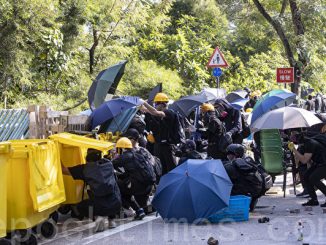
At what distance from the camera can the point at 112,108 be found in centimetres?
1191

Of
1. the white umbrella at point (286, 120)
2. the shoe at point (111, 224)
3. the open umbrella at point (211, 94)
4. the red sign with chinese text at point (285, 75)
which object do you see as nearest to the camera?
the shoe at point (111, 224)

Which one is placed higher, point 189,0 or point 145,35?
point 189,0

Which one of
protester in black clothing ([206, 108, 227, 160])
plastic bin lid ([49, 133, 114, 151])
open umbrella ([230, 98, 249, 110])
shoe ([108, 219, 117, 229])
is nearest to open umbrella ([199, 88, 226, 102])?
open umbrella ([230, 98, 249, 110])

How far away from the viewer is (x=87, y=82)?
21.1 meters

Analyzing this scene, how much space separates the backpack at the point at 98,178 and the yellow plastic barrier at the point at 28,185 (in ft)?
2.73

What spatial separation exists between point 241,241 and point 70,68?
41.0 ft

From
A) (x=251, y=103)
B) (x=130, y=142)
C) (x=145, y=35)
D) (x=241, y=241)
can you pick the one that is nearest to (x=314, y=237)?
(x=241, y=241)

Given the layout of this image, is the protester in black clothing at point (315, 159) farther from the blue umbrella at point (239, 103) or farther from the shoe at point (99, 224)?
the blue umbrella at point (239, 103)

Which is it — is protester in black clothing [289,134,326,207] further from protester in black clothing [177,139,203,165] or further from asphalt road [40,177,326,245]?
protester in black clothing [177,139,203,165]

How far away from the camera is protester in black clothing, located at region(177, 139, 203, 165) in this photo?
11376 millimetres

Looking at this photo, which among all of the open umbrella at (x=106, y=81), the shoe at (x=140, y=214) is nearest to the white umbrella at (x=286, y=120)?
the shoe at (x=140, y=214)

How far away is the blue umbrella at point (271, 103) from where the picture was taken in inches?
555

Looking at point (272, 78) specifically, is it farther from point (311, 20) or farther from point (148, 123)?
point (148, 123)

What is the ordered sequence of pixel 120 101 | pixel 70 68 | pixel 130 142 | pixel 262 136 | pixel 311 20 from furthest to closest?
1. pixel 311 20
2. pixel 70 68
3. pixel 262 136
4. pixel 120 101
5. pixel 130 142
